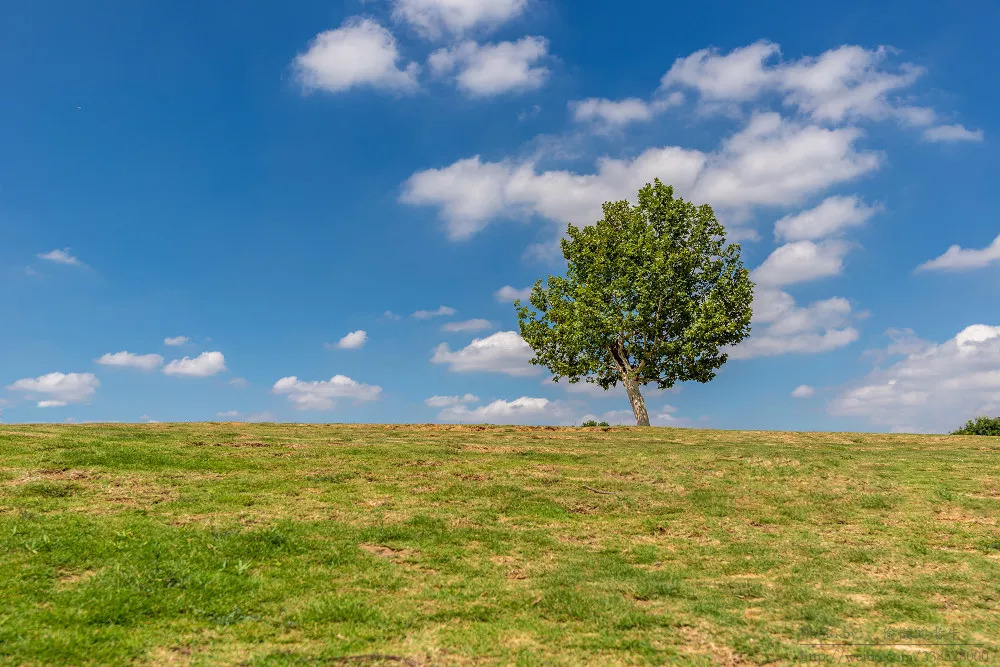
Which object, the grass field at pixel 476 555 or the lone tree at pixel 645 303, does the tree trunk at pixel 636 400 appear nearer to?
the lone tree at pixel 645 303

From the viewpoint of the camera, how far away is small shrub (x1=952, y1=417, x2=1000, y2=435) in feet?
153

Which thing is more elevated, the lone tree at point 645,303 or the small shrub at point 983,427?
the lone tree at point 645,303

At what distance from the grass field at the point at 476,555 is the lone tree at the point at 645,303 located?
718 inches

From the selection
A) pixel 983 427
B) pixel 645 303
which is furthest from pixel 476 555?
pixel 983 427

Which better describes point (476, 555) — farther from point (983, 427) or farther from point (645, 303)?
point (983, 427)

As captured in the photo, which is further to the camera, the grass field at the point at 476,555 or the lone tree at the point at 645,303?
the lone tree at the point at 645,303

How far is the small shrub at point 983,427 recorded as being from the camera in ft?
153

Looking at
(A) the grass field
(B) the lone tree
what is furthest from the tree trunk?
(A) the grass field

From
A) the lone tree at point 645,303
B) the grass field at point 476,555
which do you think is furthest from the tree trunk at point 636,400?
the grass field at point 476,555

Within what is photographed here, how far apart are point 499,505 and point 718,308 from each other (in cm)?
2953

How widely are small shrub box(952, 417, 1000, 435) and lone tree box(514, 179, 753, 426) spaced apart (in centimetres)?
1964

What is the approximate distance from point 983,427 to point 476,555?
48.5 m

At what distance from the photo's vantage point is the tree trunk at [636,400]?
43.6 m

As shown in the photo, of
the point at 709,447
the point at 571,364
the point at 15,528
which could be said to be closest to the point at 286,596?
the point at 15,528
